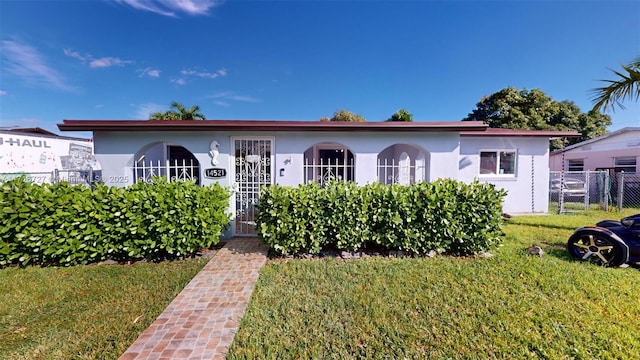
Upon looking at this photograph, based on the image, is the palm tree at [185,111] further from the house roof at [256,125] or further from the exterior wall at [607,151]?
the exterior wall at [607,151]

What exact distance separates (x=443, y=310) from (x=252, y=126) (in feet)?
16.5

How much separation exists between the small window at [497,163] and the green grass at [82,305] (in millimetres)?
9461

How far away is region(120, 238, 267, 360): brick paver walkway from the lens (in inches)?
89.2

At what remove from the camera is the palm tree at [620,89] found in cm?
538

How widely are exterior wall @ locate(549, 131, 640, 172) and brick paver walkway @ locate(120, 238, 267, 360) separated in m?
18.6

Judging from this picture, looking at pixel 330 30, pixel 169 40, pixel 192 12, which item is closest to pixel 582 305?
pixel 330 30

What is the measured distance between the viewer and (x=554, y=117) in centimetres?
1831

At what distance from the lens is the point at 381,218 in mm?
4531

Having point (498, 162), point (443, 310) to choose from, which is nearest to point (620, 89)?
point (498, 162)

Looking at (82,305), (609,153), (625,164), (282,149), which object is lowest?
(82,305)

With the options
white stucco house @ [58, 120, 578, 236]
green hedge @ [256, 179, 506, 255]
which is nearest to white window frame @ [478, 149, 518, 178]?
white stucco house @ [58, 120, 578, 236]

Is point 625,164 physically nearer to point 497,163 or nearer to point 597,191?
point 597,191

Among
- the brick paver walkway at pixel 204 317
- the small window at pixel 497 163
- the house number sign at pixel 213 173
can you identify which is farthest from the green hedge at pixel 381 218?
the small window at pixel 497 163

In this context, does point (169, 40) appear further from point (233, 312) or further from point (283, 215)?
point (233, 312)
